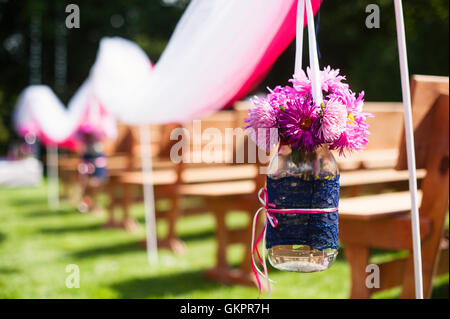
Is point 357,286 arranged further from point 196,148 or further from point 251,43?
point 196,148

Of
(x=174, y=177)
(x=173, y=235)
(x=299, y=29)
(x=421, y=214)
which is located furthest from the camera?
(x=174, y=177)

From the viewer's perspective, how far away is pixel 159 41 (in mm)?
21984

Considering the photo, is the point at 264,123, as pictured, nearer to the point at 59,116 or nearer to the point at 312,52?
the point at 312,52

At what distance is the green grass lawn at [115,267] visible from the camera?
427 centimetres

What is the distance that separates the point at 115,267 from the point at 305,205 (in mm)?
3426

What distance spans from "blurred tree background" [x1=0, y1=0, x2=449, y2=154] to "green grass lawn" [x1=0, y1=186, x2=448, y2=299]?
310 inches

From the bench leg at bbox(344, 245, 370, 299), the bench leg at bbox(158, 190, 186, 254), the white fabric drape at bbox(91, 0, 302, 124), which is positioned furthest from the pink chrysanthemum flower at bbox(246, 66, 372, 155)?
the bench leg at bbox(158, 190, 186, 254)

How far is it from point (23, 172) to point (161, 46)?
9.73 metres

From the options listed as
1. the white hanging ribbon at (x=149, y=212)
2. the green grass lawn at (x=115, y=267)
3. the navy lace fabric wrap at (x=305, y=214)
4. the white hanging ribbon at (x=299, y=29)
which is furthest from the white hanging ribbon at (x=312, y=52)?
the white hanging ribbon at (x=149, y=212)

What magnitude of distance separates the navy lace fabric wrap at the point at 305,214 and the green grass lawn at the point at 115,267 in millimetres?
2116

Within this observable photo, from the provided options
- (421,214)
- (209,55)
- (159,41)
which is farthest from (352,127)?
(159,41)

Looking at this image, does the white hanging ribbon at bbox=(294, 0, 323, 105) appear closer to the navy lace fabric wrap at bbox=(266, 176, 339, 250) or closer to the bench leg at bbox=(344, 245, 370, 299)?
the navy lace fabric wrap at bbox=(266, 176, 339, 250)

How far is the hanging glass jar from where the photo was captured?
2.11 meters

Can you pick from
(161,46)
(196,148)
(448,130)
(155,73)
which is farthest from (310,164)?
(161,46)
